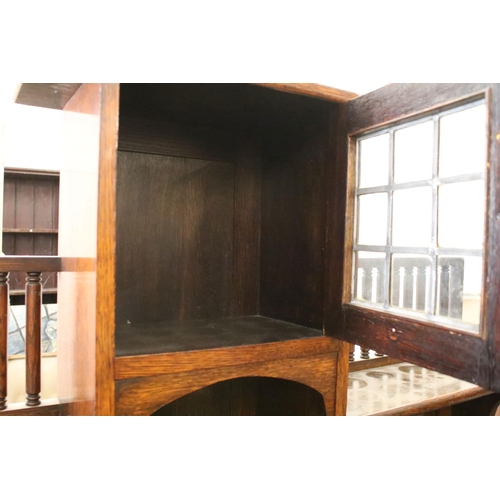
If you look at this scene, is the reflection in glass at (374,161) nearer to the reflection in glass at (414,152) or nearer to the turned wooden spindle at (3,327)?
the reflection in glass at (414,152)

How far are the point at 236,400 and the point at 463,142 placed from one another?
118 cm

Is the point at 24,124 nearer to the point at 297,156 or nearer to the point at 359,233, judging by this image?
the point at 297,156

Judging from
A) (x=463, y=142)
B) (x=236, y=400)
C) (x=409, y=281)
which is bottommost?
(x=236, y=400)

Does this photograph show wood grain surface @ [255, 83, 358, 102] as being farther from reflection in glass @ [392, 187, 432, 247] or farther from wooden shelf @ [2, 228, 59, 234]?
wooden shelf @ [2, 228, 59, 234]

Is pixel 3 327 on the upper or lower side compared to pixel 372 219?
lower

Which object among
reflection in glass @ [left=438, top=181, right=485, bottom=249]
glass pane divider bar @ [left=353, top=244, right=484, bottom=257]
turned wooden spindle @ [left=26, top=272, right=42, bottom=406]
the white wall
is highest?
the white wall

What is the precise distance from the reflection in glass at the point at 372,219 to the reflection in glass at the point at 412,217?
0.10 ft

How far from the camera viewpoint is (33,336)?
47.4 inches

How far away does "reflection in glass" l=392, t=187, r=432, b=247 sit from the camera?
0.88 metres

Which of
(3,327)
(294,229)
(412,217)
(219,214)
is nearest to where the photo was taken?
(412,217)

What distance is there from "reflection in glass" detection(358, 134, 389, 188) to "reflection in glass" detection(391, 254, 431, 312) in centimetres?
18

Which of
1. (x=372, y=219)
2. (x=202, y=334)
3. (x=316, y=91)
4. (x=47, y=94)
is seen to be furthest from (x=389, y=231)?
(x=47, y=94)

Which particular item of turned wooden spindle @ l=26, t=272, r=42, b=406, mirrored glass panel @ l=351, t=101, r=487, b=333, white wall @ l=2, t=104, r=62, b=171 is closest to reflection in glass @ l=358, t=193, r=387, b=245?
mirrored glass panel @ l=351, t=101, r=487, b=333

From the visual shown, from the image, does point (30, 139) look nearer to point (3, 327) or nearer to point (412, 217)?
point (3, 327)
